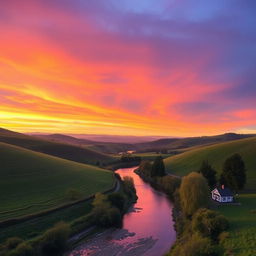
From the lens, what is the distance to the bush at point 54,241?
3800 cm

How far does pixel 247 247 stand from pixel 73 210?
34.9 metres

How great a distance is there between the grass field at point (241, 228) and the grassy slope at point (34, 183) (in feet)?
108

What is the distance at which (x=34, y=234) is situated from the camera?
42.2 m

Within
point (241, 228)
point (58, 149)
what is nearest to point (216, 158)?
point (241, 228)

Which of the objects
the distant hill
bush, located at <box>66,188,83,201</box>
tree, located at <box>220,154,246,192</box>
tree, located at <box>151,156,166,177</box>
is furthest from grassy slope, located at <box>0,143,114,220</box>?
the distant hill

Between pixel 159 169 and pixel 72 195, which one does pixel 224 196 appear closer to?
pixel 72 195

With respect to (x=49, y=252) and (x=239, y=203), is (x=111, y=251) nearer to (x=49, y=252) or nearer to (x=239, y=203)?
(x=49, y=252)

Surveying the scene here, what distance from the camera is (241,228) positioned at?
36.8 meters

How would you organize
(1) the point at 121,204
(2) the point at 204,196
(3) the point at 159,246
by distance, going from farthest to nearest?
(1) the point at 121,204 → (2) the point at 204,196 → (3) the point at 159,246

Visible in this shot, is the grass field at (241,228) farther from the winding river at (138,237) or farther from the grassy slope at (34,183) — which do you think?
the grassy slope at (34,183)

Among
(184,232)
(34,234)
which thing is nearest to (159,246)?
(184,232)

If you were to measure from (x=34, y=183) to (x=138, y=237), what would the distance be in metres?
32.3

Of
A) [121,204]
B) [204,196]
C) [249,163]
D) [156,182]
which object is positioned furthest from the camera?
[156,182]

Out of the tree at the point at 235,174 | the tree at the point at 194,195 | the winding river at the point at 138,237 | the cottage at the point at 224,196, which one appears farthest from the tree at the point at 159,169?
the tree at the point at 194,195
